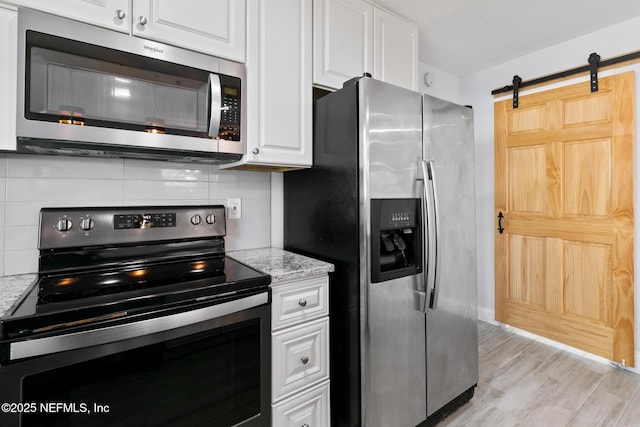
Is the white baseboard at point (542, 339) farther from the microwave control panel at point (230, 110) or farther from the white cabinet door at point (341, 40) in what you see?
the microwave control panel at point (230, 110)

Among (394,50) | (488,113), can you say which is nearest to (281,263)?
(394,50)

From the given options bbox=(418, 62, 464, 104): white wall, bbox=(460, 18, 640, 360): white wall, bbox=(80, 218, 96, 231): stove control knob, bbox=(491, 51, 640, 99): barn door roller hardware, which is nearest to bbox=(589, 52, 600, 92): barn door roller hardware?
bbox=(491, 51, 640, 99): barn door roller hardware

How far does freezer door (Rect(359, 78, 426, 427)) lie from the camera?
142cm

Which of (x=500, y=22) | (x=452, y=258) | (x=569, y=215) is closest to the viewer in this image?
(x=452, y=258)

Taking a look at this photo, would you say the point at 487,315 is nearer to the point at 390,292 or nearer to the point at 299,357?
the point at 390,292

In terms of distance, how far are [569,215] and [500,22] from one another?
5.15 feet

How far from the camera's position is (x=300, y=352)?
1.42 m

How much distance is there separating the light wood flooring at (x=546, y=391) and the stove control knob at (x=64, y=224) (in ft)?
6.91

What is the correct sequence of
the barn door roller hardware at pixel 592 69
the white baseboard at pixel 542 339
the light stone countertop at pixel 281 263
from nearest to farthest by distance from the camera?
the light stone countertop at pixel 281 263 < the barn door roller hardware at pixel 592 69 < the white baseboard at pixel 542 339

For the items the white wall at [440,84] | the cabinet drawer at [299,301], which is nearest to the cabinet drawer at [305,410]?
the cabinet drawer at [299,301]

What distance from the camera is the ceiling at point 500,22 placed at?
2.05m

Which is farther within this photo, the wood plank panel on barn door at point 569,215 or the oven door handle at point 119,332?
the wood plank panel on barn door at point 569,215

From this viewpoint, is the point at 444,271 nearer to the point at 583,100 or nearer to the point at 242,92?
the point at 242,92

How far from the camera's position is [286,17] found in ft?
5.25
